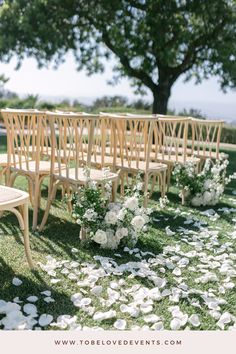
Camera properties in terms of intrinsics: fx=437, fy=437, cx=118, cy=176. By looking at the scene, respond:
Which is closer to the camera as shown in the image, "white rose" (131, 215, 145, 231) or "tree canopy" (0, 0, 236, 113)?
"white rose" (131, 215, 145, 231)

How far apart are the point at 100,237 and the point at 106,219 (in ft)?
0.56

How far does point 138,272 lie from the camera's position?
3209 mm

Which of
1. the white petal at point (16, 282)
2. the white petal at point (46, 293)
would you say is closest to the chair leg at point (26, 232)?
the white petal at point (16, 282)

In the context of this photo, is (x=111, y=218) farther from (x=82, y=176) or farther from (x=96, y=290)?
(x=96, y=290)

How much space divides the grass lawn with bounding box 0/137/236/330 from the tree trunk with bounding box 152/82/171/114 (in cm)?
735

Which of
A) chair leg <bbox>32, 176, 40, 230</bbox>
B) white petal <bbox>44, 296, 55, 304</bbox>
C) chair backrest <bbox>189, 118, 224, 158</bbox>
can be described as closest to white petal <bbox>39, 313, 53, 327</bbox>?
white petal <bbox>44, 296, 55, 304</bbox>

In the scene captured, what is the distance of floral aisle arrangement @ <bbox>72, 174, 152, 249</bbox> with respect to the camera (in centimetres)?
360

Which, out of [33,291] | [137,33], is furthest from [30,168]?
[137,33]

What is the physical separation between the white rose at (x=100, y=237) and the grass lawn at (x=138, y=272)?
11cm

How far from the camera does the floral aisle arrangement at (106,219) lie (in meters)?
3.60

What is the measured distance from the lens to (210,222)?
15.5ft

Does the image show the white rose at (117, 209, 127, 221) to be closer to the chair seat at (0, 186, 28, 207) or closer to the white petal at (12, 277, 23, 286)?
the chair seat at (0, 186, 28, 207)

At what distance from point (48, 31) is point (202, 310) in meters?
8.57

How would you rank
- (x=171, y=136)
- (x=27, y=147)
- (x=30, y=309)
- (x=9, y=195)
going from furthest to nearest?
(x=171, y=136)
(x=27, y=147)
(x=9, y=195)
(x=30, y=309)
